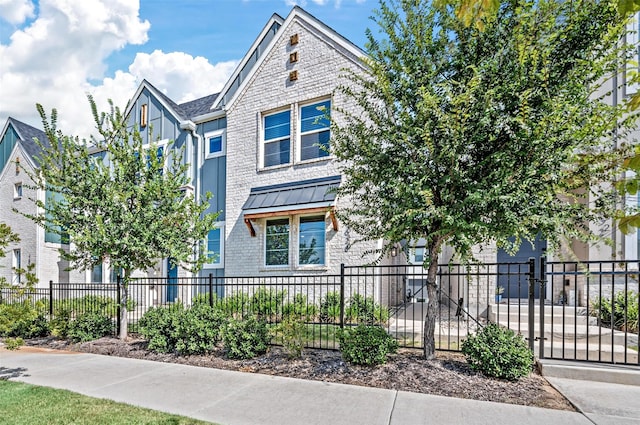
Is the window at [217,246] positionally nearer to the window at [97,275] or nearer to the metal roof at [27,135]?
the window at [97,275]

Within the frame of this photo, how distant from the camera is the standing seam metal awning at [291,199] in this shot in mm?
10883

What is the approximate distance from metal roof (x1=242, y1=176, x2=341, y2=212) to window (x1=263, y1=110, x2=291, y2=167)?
3.31ft

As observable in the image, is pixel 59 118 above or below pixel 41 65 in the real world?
below

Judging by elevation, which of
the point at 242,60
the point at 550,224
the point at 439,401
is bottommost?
the point at 439,401

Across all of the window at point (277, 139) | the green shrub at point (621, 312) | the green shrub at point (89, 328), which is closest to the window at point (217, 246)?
the window at point (277, 139)

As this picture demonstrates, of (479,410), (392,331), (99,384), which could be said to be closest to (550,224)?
(479,410)

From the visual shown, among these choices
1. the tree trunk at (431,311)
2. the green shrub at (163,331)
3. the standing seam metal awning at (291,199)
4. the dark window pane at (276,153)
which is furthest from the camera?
the dark window pane at (276,153)

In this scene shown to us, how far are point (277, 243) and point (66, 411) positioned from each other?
→ 26.6ft

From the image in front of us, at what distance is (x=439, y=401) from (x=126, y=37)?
33.8 feet

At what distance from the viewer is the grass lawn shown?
4.18 meters

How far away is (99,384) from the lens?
570 centimetres

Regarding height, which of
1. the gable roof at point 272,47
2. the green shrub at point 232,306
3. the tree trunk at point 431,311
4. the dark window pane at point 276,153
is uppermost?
the gable roof at point 272,47

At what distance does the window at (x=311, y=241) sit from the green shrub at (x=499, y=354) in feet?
20.7

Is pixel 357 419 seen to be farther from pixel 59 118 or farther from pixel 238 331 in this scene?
pixel 59 118
